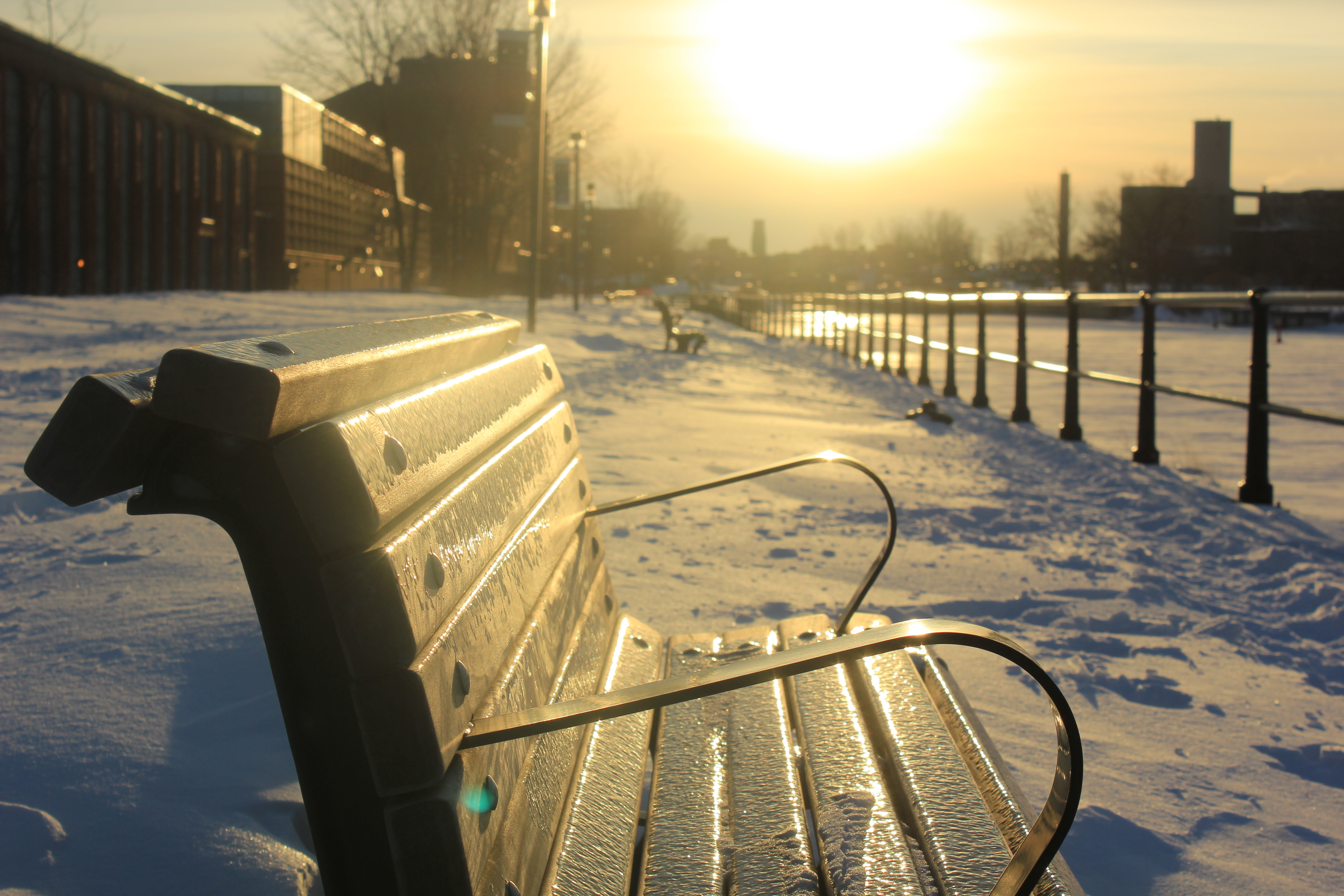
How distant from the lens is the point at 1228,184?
84.3 metres

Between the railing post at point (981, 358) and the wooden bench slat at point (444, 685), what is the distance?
9.56 m

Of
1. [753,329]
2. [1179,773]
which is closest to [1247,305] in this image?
[1179,773]

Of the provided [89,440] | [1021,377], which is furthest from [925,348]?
[89,440]

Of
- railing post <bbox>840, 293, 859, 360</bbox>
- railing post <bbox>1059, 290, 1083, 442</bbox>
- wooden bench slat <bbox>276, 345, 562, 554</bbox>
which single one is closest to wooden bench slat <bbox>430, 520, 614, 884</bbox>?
wooden bench slat <bbox>276, 345, 562, 554</bbox>

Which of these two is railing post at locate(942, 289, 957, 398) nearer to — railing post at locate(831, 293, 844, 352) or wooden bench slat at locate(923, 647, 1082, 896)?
railing post at locate(831, 293, 844, 352)

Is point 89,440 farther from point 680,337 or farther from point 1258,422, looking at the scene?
point 680,337

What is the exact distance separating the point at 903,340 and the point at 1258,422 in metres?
8.64

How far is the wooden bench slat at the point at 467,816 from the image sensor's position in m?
1.02

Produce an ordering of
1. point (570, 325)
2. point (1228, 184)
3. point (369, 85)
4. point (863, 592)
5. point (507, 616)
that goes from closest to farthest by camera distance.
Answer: point (507, 616), point (863, 592), point (570, 325), point (369, 85), point (1228, 184)

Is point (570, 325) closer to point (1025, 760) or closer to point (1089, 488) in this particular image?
point (1089, 488)

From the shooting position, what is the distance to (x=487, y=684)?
49.4 inches

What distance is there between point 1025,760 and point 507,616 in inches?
61.9

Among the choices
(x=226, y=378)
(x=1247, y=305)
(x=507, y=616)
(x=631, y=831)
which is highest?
(x=1247, y=305)

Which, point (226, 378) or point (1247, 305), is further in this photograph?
point (1247, 305)
